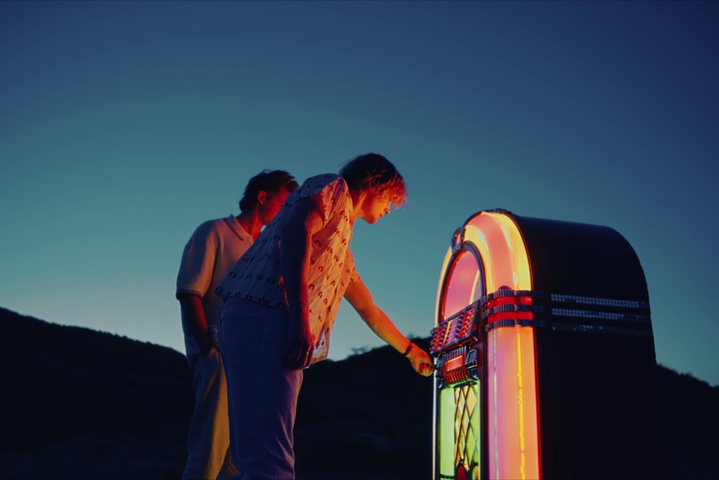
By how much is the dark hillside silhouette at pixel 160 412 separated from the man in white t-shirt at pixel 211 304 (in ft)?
19.4

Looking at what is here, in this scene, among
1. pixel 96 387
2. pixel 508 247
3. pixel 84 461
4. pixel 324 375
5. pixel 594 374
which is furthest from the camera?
pixel 324 375

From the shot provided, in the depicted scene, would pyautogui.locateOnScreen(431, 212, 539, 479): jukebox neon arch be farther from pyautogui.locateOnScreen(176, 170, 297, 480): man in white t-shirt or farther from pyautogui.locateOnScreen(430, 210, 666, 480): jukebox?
pyautogui.locateOnScreen(176, 170, 297, 480): man in white t-shirt

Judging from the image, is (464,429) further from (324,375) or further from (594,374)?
(324,375)

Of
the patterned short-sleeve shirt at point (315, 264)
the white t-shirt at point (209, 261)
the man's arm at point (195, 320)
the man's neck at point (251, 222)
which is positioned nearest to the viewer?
the patterned short-sleeve shirt at point (315, 264)

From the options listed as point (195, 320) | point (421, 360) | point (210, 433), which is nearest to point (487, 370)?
point (421, 360)

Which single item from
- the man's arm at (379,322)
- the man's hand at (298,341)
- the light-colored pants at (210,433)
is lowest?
the light-colored pants at (210,433)

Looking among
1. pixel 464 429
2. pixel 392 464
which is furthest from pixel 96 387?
pixel 464 429

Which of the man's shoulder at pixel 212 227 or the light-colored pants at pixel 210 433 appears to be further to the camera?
the man's shoulder at pixel 212 227

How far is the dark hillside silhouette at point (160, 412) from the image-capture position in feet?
31.9

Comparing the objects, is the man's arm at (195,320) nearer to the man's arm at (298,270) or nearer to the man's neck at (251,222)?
the man's neck at (251,222)

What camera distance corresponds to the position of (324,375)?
16.3m

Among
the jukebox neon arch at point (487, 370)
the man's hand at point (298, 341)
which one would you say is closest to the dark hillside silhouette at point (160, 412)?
the jukebox neon arch at point (487, 370)

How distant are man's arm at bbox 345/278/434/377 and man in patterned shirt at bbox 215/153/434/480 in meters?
0.81

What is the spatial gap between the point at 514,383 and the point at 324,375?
14.2 meters
